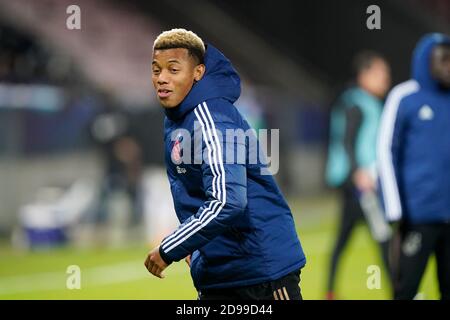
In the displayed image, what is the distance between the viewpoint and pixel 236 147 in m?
4.51

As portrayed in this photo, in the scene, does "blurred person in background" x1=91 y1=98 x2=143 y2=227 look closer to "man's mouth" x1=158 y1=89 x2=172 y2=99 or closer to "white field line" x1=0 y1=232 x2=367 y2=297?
"white field line" x1=0 y1=232 x2=367 y2=297

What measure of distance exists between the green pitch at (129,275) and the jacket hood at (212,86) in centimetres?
437

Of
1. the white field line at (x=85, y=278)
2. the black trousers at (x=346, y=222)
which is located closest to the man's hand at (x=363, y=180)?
the black trousers at (x=346, y=222)

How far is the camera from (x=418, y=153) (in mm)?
6832

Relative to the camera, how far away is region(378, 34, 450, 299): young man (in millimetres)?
6785

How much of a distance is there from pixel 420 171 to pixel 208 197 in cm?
270

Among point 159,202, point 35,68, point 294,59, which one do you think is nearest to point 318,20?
point 294,59

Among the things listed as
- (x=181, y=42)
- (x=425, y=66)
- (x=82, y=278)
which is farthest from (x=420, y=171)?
(x=82, y=278)

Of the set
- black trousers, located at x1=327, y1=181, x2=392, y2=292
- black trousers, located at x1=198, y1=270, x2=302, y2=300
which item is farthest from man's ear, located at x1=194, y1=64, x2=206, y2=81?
black trousers, located at x1=327, y1=181, x2=392, y2=292

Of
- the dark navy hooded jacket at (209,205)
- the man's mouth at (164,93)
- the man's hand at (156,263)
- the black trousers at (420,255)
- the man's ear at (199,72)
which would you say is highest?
the man's ear at (199,72)

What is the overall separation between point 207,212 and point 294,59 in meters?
19.2

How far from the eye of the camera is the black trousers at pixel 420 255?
22.2 feet

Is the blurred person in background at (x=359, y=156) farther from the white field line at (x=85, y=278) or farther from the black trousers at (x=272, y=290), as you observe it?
the black trousers at (x=272, y=290)

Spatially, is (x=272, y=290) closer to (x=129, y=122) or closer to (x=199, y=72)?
(x=199, y=72)
